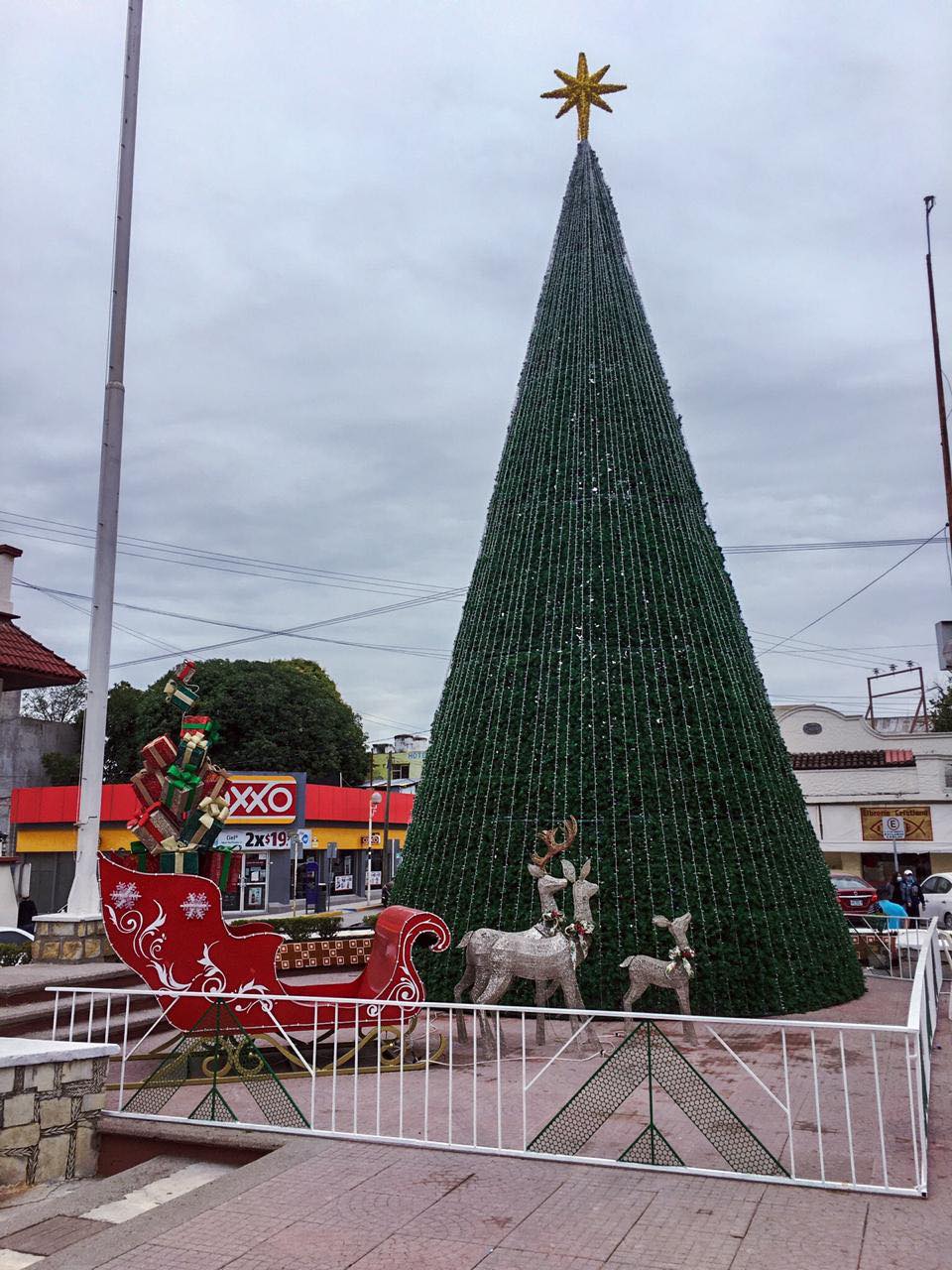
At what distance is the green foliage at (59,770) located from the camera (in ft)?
128

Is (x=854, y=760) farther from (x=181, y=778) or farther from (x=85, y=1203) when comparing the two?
(x=85, y=1203)

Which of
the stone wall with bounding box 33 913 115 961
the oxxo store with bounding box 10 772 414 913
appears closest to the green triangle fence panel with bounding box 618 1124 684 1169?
the stone wall with bounding box 33 913 115 961

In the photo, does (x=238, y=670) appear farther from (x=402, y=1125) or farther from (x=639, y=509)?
(x=402, y=1125)

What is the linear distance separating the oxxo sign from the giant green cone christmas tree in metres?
20.0

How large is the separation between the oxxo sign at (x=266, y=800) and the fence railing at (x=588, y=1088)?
69.0ft

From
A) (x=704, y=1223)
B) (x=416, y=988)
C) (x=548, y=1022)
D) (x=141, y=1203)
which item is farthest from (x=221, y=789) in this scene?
(x=704, y=1223)

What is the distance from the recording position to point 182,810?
30.6ft

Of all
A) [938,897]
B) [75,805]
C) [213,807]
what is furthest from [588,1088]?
[75,805]

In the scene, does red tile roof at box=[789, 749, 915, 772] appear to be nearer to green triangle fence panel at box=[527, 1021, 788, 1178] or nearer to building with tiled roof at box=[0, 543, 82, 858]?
building with tiled roof at box=[0, 543, 82, 858]

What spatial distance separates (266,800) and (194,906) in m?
23.2

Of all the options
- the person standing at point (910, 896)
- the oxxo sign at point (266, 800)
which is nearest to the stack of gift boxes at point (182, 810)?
the person standing at point (910, 896)

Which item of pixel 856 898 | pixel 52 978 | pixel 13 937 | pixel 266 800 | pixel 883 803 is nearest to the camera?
pixel 52 978

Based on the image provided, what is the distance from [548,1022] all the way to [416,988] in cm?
223

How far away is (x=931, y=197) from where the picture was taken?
60.1 ft
